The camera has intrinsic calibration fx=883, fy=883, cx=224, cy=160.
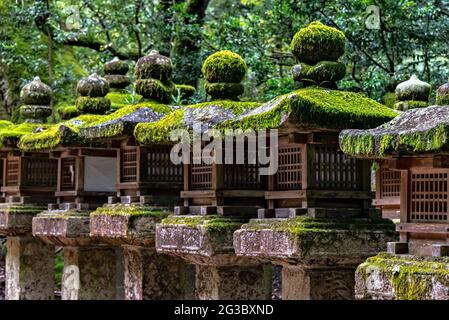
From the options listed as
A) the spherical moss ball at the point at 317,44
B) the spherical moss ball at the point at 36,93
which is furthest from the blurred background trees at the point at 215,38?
the spherical moss ball at the point at 317,44

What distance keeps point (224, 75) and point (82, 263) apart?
6073mm

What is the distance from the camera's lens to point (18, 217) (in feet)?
57.1

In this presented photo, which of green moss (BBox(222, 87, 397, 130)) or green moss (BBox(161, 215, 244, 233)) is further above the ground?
green moss (BBox(222, 87, 397, 130))

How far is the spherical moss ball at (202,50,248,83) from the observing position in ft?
38.9

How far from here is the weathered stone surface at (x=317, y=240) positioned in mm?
9984

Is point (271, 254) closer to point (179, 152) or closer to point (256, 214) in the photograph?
point (256, 214)

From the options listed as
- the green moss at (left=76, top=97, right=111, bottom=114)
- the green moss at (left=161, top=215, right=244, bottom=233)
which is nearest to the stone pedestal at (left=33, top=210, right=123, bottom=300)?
the green moss at (left=76, top=97, right=111, bottom=114)

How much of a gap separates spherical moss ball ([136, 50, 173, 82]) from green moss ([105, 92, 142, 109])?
2165 mm

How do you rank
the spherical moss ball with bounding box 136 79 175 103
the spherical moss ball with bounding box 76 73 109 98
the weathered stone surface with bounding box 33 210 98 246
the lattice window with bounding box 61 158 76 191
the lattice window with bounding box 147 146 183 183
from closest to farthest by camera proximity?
the spherical moss ball with bounding box 136 79 175 103
the lattice window with bounding box 147 146 183 183
the spherical moss ball with bounding box 76 73 109 98
the weathered stone surface with bounding box 33 210 98 246
the lattice window with bounding box 61 158 76 191

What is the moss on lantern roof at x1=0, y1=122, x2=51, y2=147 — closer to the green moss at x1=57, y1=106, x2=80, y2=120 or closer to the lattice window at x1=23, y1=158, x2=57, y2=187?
the green moss at x1=57, y1=106, x2=80, y2=120

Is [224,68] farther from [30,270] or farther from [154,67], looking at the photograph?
[30,270]

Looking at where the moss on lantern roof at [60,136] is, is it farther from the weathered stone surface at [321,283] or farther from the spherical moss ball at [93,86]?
the weathered stone surface at [321,283]

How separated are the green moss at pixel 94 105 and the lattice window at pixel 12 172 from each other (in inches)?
123
